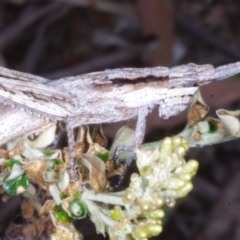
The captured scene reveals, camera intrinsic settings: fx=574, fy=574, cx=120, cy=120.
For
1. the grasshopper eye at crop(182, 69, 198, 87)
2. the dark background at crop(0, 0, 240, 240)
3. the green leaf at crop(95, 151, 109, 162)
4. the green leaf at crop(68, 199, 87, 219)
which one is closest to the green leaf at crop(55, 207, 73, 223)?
the green leaf at crop(68, 199, 87, 219)

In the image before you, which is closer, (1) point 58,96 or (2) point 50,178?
(2) point 50,178

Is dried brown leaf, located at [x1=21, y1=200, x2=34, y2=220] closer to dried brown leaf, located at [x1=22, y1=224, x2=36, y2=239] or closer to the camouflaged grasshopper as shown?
dried brown leaf, located at [x1=22, y1=224, x2=36, y2=239]

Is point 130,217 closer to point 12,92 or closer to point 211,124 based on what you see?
point 211,124

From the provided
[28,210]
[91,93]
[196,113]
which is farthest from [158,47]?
[28,210]

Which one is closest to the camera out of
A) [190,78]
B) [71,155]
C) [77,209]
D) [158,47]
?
[77,209]

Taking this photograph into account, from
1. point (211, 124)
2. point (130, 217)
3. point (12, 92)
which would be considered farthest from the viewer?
point (12, 92)

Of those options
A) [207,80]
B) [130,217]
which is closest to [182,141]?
[130,217]

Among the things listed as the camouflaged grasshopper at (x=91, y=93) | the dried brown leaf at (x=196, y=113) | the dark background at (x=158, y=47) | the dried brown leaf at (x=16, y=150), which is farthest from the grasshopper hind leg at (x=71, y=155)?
the dark background at (x=158, y=47)

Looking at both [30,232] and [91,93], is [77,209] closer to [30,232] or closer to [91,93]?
[30,232]
